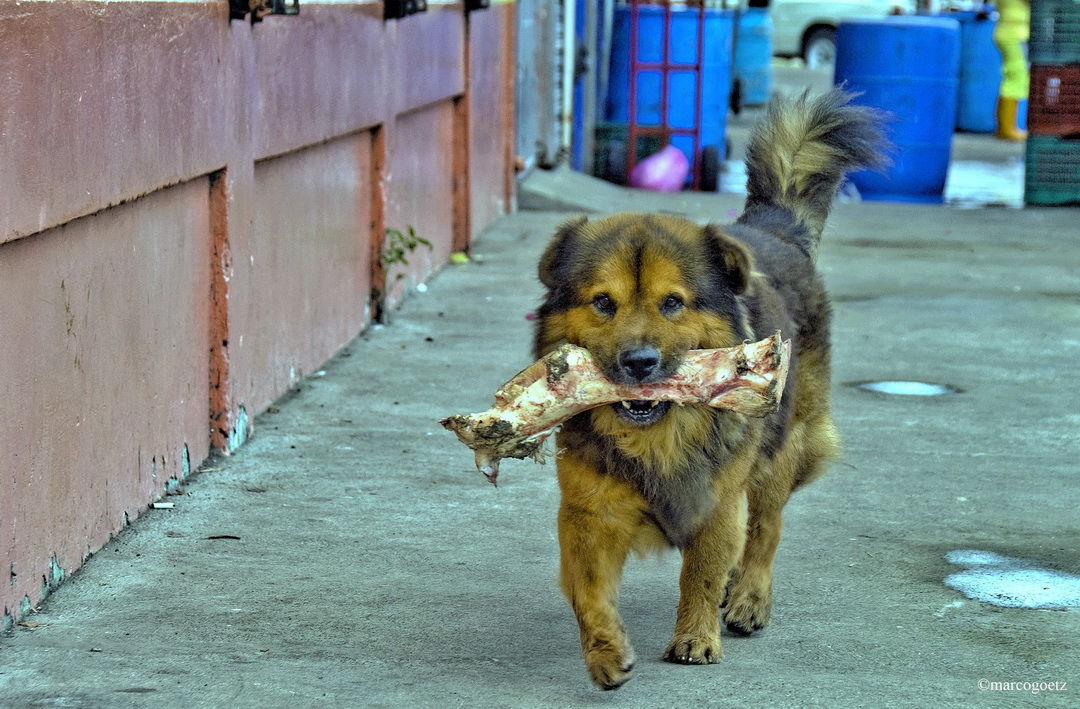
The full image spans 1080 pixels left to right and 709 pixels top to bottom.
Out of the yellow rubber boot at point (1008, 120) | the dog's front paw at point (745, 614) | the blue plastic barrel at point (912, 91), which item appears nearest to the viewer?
the dog's front paw at point (745, 614)

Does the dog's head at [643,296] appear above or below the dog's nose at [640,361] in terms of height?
above

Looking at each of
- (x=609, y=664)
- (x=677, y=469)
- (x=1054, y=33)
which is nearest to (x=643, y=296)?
(x=677, y=469)

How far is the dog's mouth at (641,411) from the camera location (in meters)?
4.08

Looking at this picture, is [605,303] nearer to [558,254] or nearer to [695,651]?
[558,254]

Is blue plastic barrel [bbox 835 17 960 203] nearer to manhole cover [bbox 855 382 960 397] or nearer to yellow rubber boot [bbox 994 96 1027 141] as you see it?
yellow rubber boot [bbox 994 96 1027 141]

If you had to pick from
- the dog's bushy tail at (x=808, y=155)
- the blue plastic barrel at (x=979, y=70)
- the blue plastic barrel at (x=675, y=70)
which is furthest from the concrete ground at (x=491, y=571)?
the blue plastic barrel at (x=979, y=70)

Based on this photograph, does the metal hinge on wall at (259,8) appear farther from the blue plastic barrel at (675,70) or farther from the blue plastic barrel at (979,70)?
the blue plastic barrel at (979,70)

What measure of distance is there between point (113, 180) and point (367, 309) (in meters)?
4.12

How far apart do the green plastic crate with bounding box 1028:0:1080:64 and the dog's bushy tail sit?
35.8ft

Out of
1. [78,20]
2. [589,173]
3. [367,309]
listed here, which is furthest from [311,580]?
[589,173]

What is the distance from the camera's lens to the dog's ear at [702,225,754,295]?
4.13m

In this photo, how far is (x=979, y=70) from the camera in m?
23.6

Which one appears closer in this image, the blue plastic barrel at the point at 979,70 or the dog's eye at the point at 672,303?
the dog's eye at the point at 672,303

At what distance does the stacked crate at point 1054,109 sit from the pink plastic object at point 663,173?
3753 millimetres
